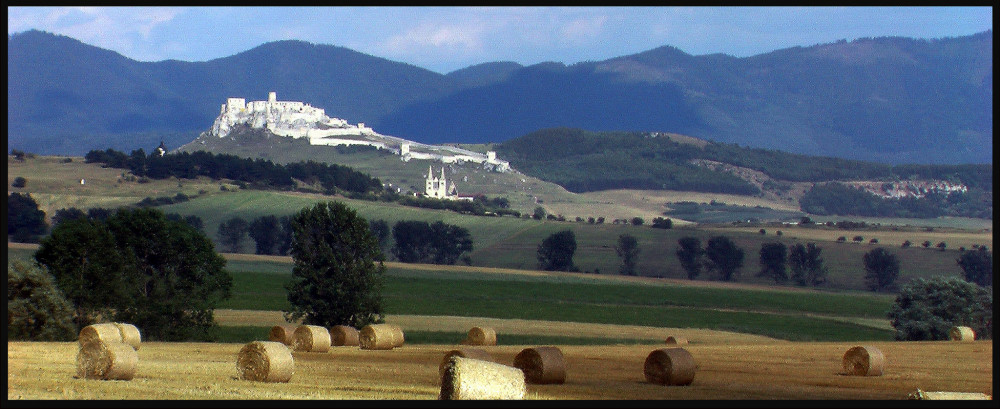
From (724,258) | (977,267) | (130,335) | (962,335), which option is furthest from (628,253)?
(130,335)

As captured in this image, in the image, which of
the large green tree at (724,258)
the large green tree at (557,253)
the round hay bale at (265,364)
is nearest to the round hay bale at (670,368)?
the round hay bale at (265,364)

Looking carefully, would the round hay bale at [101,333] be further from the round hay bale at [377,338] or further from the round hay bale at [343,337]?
the round hay bale at [377,338]

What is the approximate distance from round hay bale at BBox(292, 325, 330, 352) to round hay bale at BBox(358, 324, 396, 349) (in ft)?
9.41

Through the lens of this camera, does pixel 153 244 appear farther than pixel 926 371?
Yes

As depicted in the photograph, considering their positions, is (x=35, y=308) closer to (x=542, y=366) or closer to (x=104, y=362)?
(x=104, y=362)

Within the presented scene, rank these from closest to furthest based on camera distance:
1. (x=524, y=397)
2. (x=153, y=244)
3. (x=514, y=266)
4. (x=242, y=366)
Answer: (x=524, y=397), (x=242, y=366), (x=153, y=244), (x=514, y=266)

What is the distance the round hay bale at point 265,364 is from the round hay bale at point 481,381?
5.13 meters

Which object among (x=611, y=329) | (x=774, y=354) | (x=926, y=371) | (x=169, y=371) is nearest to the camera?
(x=169, y=371)

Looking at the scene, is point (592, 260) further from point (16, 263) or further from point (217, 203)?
point (16, 263)

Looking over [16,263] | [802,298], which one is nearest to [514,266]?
[802,298]

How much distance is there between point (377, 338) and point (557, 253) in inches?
2902
